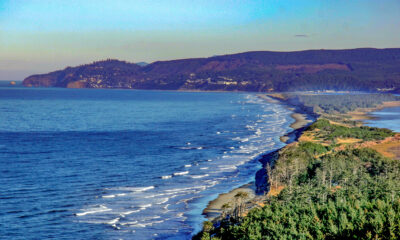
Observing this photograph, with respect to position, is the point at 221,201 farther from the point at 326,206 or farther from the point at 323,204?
the point at 326,206

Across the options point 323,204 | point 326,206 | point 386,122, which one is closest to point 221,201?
point 323,204

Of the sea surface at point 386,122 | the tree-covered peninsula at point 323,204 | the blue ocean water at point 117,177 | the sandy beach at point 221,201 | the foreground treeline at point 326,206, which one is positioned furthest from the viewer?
the sea surface at point 386,122

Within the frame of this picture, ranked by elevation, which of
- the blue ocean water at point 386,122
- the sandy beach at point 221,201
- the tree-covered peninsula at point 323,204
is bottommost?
the sandy beach at point 221,201

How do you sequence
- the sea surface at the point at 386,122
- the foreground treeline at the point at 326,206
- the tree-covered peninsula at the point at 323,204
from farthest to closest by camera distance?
the sea surface at the point at 386,122, the tree-covered peninsula at the point at 323,204, the foreground treeline at the point at 326,206

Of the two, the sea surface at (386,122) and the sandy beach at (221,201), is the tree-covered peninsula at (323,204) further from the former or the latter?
the sea surface at (386,122)

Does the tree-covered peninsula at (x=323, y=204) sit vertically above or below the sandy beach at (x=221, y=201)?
above

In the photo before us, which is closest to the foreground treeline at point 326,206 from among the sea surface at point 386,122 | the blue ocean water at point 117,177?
the blue ocean water at point 117,177

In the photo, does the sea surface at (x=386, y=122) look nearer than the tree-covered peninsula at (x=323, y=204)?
No

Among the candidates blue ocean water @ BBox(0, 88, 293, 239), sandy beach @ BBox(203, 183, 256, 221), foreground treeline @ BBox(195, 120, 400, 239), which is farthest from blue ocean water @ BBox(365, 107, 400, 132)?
sandy beach @ BBox(203, 183, 256, 221)

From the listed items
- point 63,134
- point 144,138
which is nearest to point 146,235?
point 144,138

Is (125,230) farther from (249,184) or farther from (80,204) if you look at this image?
(249,184)
